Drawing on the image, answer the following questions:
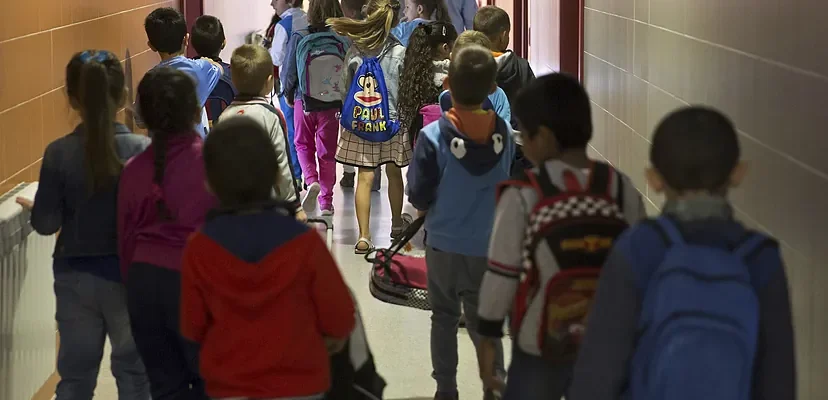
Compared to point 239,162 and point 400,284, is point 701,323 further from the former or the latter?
point 400,284

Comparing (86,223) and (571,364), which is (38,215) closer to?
(86,223)

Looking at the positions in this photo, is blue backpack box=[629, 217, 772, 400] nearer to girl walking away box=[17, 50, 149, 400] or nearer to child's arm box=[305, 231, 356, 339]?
child's arm box=[305, 231, 356, 339]

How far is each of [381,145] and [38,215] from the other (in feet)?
11.7

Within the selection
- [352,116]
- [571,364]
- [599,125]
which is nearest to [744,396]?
[571,364]

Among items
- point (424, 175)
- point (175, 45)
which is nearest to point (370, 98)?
point (175, 45)

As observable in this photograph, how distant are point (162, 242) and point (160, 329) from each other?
221 millimetres

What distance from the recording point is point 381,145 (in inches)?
264

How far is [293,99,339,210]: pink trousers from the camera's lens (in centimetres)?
745

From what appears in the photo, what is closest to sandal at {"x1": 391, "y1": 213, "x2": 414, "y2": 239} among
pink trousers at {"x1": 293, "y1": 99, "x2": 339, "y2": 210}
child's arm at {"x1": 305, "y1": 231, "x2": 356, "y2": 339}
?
pink trousers at {"x1": 293, "y1": 99, "x2": 339, "y2": 210}

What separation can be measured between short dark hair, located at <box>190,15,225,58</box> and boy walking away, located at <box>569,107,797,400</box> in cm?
398

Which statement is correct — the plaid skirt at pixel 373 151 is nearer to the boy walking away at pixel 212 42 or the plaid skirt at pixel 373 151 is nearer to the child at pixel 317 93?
the child at pixel 317 93

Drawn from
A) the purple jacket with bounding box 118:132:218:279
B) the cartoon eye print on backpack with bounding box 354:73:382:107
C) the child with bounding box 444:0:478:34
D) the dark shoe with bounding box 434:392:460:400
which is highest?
the child with bounding box 444:0:478:34

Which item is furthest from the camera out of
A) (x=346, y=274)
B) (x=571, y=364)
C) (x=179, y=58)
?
(x=346, y=274)

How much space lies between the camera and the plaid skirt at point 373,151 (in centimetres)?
670
